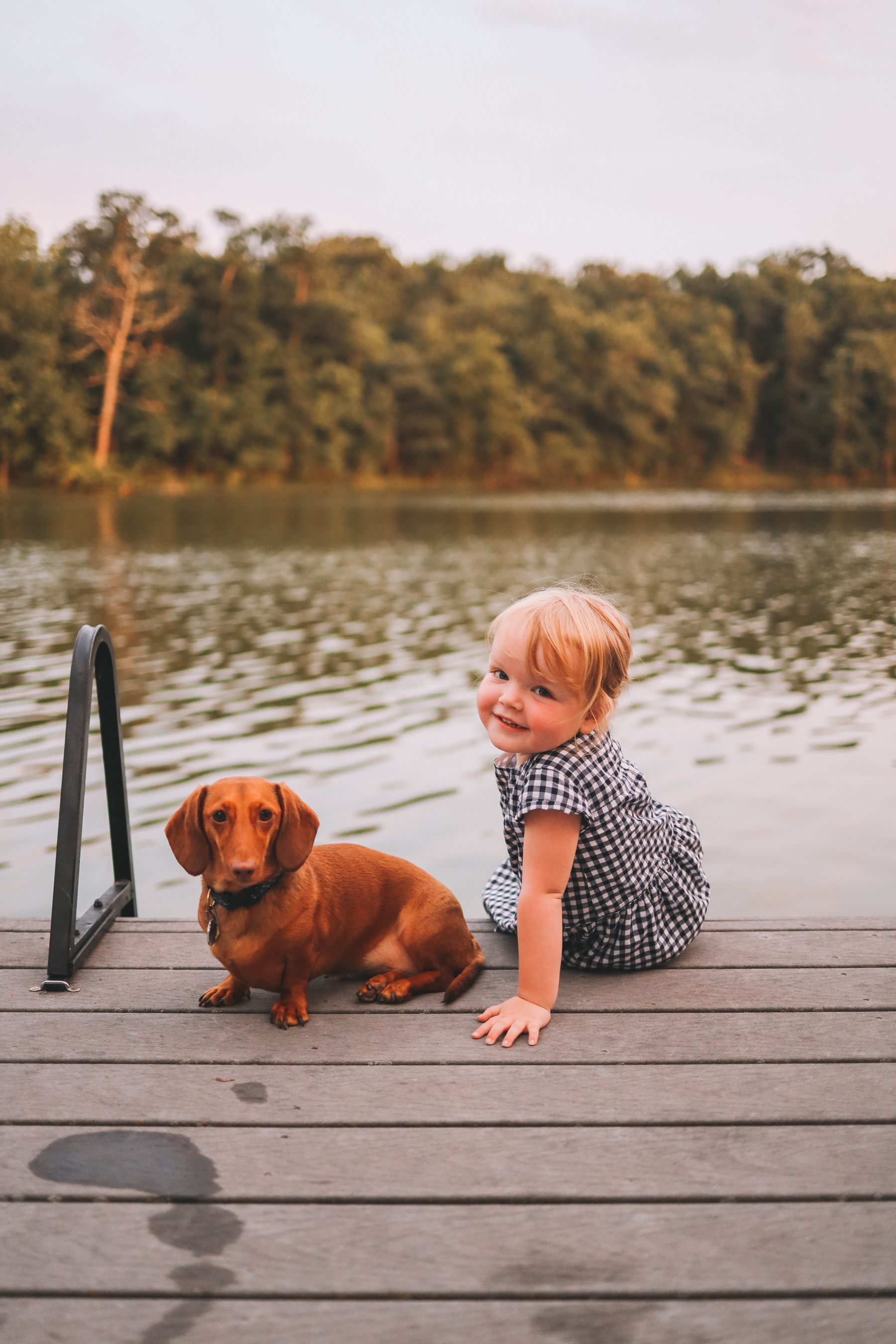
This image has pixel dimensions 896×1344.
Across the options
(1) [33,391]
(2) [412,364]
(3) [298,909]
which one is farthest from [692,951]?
(2) [412,364]

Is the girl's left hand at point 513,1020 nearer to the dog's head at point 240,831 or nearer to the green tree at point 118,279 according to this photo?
the dog's head at point 240,831

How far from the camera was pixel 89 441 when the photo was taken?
47906mm

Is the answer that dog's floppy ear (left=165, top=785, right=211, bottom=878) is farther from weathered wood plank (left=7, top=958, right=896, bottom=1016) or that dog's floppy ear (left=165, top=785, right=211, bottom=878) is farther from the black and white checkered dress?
the black and white checkered dress

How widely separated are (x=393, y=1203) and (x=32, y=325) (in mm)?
50955

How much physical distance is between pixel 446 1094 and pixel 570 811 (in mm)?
637

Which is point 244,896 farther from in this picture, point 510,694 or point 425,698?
point 425,698

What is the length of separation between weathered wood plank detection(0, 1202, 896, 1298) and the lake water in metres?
1.31

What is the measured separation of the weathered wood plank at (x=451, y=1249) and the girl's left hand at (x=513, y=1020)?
54cm

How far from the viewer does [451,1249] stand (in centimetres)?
157

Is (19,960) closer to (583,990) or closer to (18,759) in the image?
(583,990)

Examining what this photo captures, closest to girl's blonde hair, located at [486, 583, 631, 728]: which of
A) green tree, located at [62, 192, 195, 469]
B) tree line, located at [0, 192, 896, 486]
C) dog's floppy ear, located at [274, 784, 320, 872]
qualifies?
dog's floppy ear, located at [274, 784, 320, 872]

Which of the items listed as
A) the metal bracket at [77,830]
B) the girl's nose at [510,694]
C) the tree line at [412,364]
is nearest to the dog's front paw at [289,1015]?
the metal bracket at [77,830]

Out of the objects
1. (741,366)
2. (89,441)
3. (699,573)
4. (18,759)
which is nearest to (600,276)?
(741,366)

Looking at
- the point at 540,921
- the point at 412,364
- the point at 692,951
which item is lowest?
the point at 692,951
